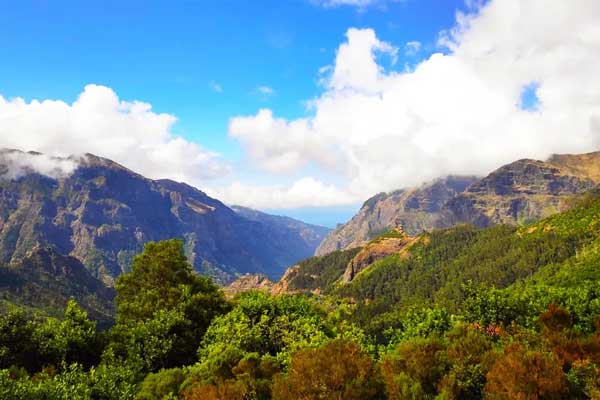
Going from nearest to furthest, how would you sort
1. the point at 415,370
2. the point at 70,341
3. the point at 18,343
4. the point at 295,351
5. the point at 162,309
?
the point at 415,370, the point at 295,351, the point at 18,343, the point at 70,341, the point at 162,309

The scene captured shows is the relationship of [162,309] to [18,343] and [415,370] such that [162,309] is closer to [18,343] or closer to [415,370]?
[18,343]

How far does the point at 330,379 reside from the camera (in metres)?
22.2

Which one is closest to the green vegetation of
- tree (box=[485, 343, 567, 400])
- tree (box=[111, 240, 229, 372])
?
tree (box=[485, 343, 567, 400])

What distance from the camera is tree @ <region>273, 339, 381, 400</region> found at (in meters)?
22.0

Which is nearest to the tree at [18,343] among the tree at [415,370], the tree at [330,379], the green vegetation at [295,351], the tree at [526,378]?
the green vegetation at [295,351]

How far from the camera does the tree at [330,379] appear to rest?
21969 mm

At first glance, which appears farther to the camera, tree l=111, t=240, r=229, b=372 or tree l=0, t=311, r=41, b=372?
tree l=111, t=240, r=229, b=372

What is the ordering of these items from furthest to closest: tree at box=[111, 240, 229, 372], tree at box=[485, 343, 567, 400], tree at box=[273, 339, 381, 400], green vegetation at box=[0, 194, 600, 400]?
tree at box=[111, 240, 229, 372] < green vegetation at box=[0, 194, 600, 400] < tree at box=[273, 339, 381, 400] < tree at box=[485, 343, 567, 400]

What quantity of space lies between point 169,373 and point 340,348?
12527 millimetres

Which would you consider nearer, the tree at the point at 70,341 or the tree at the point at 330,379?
the tree at the point at 330,379

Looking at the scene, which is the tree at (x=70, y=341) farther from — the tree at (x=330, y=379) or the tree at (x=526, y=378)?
the tree at (x=526, y=378)

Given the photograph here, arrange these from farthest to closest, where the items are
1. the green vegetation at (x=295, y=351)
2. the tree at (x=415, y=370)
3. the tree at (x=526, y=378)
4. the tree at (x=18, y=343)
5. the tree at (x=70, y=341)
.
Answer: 1. the tree at (x=70, y=341)
2. the tree at (x=18, y=343)
3. the green vegetation at (x=295, y=351)
4. the tree at (x=415, y=370)
5. the tree at (x=526, y=378)

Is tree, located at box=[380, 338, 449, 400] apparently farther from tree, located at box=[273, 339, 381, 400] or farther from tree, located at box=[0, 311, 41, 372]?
tree, located at box=[0, 311, 41, 372]

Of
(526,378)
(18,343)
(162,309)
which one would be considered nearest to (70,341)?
(18,343)
